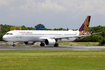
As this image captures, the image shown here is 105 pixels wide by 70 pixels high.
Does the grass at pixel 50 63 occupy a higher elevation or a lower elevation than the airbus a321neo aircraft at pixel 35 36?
lower

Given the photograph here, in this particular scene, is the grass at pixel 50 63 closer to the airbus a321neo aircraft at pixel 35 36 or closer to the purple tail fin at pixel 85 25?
the airbus a321neo aircraft at pixel 35 36

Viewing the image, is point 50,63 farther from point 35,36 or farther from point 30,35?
point 35,36

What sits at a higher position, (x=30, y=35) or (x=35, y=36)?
(x=30, y=35)

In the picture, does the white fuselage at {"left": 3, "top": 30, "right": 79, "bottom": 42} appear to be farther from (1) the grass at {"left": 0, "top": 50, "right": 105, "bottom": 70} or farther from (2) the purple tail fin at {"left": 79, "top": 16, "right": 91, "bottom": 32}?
(1) the grass at {"left": 0, "top": 50, "right": 105, "bottom": 70}

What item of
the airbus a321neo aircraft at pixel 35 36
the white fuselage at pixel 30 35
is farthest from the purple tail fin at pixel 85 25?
the white fuselage at pixel 30 35

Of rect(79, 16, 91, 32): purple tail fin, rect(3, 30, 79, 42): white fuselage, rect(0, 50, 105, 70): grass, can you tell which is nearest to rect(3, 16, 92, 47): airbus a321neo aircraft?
rect(3, 30, 79, 42): white fuselage

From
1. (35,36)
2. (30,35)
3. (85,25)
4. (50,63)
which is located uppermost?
(85,25)

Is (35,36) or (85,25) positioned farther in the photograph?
(85,25)

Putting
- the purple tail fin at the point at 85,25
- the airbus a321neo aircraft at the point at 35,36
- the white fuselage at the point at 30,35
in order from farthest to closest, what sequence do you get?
the purple tail fin at the point at 85,25
the airbus a321neo aircraft at the point at 35,36
the white fuselage at the point at 30,35

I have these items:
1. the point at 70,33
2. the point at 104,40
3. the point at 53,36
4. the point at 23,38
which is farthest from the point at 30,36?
the point at 104,40

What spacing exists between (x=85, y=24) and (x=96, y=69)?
43.2m

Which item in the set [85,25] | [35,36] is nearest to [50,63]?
[35,36]

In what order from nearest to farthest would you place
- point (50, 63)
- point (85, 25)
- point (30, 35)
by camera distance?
point (50, 63)
point (30, 35)
point (85, 25)

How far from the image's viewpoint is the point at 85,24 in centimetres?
5659
